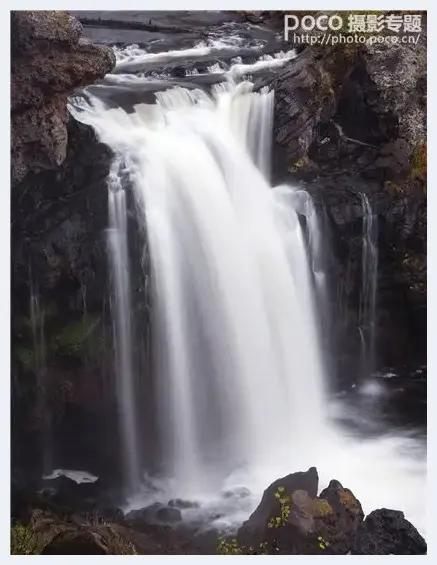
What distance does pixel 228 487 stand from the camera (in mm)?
7598

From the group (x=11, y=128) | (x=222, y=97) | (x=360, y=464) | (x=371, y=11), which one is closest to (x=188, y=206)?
(x=222, y=97)

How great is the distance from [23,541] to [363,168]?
5000 millimetres

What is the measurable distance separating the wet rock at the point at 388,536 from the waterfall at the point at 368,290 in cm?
141

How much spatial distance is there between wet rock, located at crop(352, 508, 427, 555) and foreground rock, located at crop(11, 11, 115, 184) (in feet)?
14.8

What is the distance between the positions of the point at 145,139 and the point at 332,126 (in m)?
2.01

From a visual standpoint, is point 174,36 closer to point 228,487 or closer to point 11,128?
point 11,128

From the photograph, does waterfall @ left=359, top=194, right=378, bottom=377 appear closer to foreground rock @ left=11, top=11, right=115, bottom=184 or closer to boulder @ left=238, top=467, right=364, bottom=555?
boulder @ left=238, top=467, right=364, bottom=555

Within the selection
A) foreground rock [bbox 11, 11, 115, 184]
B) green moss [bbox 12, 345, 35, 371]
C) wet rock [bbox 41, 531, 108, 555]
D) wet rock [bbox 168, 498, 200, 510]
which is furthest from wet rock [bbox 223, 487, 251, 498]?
foreground rock [bbox 11, 11, 115, 184]

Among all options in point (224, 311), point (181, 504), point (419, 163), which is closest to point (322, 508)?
point (181, 504)

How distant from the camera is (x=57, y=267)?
7520 mm

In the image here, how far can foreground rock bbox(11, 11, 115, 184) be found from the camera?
7344 mm

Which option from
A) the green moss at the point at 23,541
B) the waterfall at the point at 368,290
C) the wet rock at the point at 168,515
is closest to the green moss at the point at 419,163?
the waterfall at the point at 368,290

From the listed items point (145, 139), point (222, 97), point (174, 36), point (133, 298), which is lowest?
point (133, 298)

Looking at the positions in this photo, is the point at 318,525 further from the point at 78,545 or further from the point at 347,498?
the point at 78,545
